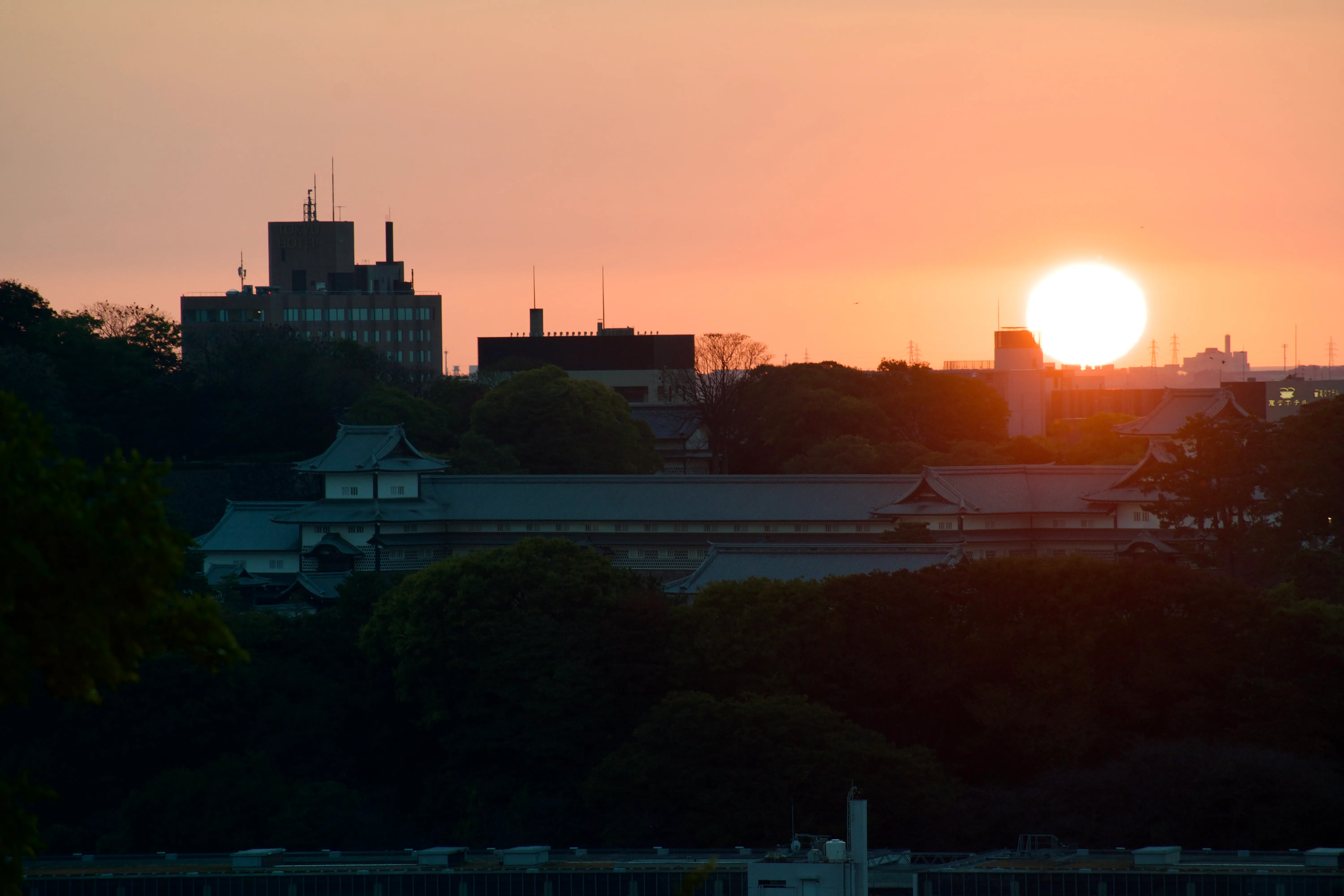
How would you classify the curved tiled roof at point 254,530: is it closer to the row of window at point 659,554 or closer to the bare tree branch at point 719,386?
the row of window at point 659,554

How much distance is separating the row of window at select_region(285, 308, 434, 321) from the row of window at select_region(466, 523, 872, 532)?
6513cm

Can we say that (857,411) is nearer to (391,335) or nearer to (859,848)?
(859,848)

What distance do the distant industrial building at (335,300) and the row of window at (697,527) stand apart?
60.8 m

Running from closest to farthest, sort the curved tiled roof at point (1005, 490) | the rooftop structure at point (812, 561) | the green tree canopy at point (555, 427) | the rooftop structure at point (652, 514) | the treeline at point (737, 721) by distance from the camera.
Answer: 1. the treeline at point (737, 721)
2. the rooftop structure at point (812, 561)
3. the curved tiled roof at point (1005, 490)
4. the rooftop structure at point (652, 514)
5. the green tree canopy at point (555, 427)

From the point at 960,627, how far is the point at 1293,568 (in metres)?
9.44


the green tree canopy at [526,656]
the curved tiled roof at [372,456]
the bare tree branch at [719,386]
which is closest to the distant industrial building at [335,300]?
the bare tree branch at [719,386]

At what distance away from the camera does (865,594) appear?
33.4m

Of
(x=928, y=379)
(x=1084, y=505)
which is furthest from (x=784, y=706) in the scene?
(x=928, y=379)

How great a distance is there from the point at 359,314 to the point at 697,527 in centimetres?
6835

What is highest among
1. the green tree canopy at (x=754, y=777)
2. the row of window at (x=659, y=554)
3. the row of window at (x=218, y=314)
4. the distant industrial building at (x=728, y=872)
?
the row of window at (x=218, y=314)

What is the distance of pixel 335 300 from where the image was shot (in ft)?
360

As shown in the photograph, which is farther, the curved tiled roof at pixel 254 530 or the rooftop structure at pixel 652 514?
the curved tiled roof at pixel 254 530

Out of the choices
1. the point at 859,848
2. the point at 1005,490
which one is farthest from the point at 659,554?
the point at 859,848

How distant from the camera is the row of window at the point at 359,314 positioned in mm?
109062
